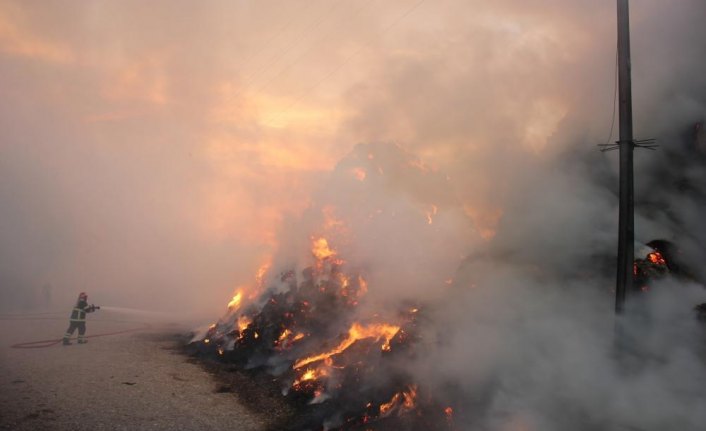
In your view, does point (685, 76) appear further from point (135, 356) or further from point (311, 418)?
point (135, 356)

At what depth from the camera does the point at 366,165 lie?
1717cm

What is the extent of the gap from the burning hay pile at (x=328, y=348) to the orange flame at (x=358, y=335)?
31mm

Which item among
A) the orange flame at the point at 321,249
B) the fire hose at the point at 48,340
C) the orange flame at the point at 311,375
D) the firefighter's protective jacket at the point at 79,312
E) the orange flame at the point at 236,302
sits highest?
the orange flame at the point at 321,249

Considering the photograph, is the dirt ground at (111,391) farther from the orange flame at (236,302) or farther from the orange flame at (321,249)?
the orange flame at (321,249)

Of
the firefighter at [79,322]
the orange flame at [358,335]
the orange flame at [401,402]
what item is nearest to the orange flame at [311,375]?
the orange flame at [358,335]

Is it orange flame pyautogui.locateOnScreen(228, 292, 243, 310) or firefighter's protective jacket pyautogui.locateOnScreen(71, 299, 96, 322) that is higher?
orange flame pyautogui.locateOnScreen(228, 292, 243, 310)

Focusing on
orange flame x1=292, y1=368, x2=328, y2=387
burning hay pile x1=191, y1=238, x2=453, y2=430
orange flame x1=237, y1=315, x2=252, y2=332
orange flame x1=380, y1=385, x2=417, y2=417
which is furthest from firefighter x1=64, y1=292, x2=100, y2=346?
orange flame x1=380, y1=385, x2=417, y2=417

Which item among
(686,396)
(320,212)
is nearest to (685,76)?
(686,396)

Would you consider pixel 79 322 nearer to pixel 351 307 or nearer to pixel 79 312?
pixel 79 312

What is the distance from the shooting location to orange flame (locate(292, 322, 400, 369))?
37.5ft

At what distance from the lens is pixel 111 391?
32.0 ft

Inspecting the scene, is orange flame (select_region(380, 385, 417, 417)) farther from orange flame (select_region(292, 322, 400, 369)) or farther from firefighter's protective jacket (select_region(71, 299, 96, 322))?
firefighter's protective jacket (select_region(71, 299, 96, 322))

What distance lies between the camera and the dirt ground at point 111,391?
8.14 metres

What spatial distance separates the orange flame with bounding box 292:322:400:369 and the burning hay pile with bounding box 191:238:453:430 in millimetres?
31
